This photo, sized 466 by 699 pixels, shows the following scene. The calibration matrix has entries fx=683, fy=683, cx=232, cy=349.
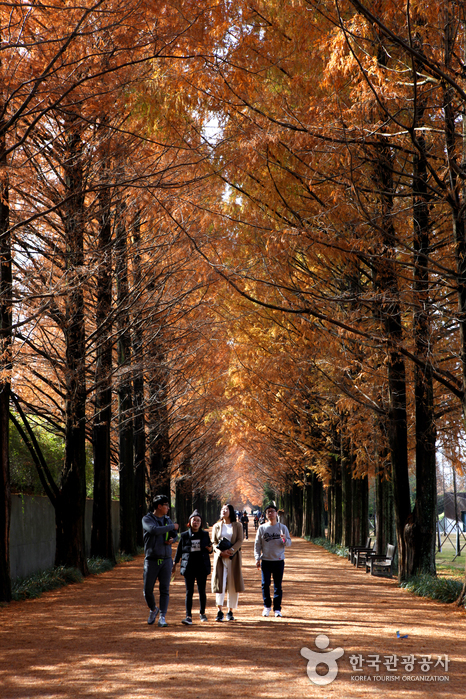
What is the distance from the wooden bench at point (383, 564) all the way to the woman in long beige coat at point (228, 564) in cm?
769

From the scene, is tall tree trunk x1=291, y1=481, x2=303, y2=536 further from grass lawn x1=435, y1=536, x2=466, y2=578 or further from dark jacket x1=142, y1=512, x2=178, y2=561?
dark jacket x1=142, y1=512, x2=178, y2=561

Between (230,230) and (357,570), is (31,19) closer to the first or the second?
(230,230)

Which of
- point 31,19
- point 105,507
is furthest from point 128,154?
point 105,507

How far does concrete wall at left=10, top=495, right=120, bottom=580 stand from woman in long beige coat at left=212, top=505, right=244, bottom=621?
6.10m

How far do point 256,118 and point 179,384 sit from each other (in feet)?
51.6

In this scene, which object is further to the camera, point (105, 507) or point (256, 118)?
point (105, 507)

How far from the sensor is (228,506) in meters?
10.1

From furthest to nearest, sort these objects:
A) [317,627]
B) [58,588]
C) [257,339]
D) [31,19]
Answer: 1. [257,339]
2. [58,588]
3. [317,627]
4. [31,19]

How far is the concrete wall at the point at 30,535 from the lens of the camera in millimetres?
14773

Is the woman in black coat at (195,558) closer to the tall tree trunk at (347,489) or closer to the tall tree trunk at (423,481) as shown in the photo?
the tall tree trunk at (423,481)

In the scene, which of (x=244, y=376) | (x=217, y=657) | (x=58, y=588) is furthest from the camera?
(x=244, y=376)

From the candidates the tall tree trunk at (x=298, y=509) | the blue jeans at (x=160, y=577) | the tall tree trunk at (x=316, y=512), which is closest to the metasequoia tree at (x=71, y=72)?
the blue jeans at (x=160, y=577)

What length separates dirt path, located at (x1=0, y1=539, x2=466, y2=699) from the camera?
5.98 meters

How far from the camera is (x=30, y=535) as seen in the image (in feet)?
51.9
